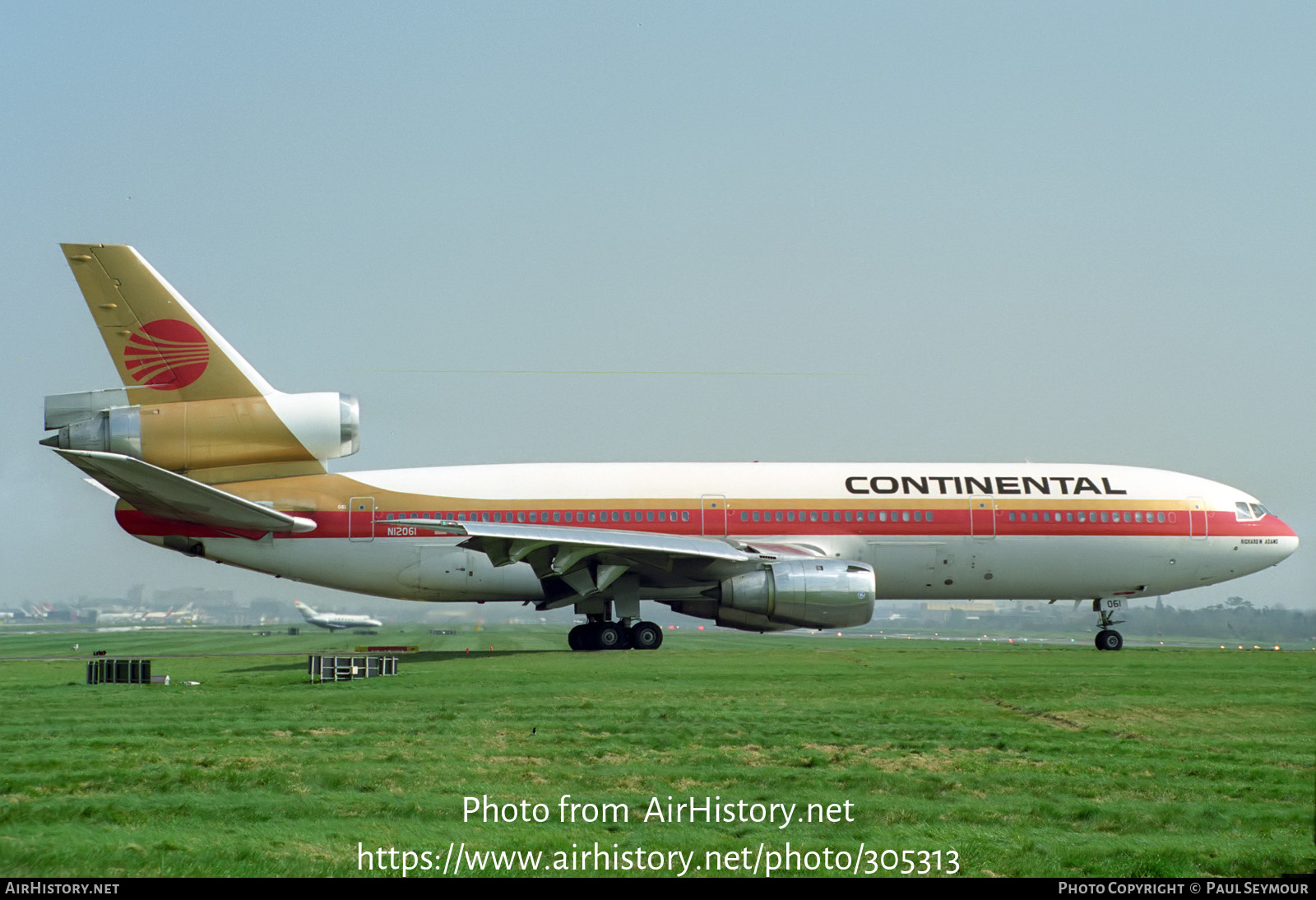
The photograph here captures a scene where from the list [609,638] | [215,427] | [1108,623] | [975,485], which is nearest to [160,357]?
[215,427]

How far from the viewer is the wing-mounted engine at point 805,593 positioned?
25.0 m

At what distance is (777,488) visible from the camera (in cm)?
2861

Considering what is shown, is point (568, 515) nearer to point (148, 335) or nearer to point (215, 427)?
point (215, 427)

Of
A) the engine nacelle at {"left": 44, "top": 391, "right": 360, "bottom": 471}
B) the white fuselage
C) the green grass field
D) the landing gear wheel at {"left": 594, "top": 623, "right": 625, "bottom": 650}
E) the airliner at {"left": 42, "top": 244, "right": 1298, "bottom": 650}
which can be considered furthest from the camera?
the white fuselage

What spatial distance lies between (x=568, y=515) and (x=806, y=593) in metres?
6.17

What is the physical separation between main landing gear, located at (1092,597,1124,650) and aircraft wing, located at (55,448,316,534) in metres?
20.2

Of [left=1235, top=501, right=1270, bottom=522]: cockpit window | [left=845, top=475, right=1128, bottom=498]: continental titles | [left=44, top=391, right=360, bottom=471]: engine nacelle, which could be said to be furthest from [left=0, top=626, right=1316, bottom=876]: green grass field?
[left=1235, top=501, right=1270, bottom=522]: cockpit window

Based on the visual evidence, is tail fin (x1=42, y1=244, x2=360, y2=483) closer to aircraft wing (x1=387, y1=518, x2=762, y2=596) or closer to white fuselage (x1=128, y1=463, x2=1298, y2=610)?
white fuselage (x1=128, y1=463, x2=1298, y2=610)

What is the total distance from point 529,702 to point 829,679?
548 cm

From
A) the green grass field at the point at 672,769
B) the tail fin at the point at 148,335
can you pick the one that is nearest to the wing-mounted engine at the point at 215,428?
the tail fin at the point at 148,335

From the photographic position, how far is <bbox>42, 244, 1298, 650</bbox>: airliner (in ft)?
84.4

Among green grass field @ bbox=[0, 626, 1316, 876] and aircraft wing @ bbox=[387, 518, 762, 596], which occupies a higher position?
aircraft wing @ bbox=[387, 518, 762, 596]

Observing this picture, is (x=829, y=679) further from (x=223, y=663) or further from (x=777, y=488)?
(x=223, y=663)
